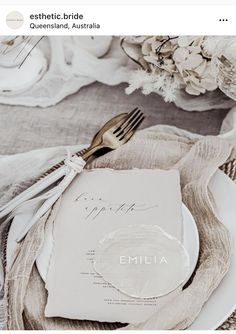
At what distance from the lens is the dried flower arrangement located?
2.16 ft

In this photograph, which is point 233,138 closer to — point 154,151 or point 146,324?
point 154,151

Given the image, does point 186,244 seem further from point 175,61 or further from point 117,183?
point 175,61

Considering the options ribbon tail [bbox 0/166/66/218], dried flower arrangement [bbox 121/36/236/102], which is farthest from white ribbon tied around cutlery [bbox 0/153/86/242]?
dried flower arrangement [bbox 121/36/236/102]

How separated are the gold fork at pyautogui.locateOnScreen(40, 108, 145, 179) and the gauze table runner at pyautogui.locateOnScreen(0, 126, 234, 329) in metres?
0.01

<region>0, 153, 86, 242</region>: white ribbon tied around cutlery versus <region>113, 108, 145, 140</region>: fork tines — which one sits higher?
<region>113, 108, 145, 140</region>: fork tines

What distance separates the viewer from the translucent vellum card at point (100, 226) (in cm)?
50

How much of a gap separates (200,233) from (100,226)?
10 cm

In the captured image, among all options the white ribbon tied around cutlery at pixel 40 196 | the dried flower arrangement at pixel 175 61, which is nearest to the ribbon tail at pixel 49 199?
the white ribbon tied around cutlery at pixel 40 196

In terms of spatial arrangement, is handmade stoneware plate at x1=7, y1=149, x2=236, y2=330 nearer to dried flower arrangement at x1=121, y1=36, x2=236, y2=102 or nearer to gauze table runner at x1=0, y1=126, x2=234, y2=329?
gauze table runner at x1=0, y1=126, x2=234, y2=329

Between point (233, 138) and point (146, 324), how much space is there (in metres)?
0.26

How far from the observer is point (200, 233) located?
1.80 feet

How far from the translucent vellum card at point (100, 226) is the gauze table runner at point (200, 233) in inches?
0.4

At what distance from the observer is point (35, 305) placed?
506mm
